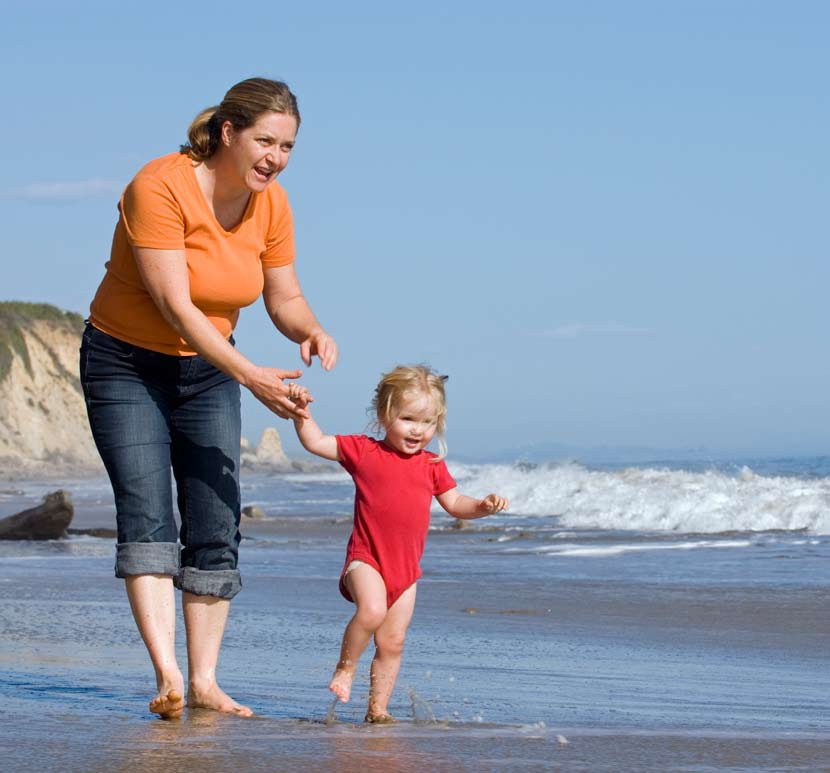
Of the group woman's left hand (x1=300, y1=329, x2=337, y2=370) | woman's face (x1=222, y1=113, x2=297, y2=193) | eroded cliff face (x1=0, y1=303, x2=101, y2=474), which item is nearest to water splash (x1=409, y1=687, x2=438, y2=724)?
woman's left hand (x1=300, y1=329, x2=337, y2=370)

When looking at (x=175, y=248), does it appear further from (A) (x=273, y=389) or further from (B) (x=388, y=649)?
(B) (x=388, y=649)

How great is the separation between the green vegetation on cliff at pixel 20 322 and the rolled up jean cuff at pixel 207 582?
165ft

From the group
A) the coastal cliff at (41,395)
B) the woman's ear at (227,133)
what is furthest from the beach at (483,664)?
the coastal cliff at (41,395)

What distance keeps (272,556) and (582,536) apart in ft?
11.6

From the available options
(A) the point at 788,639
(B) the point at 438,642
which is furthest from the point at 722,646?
(B) the point at 438,642

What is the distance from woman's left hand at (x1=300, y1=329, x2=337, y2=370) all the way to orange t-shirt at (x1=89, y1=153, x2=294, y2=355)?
258 millimetres

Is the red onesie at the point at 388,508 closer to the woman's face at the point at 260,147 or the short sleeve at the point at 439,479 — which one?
→ the short sleeve at the point at 439,479

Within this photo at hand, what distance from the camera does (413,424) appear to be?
4.34 m

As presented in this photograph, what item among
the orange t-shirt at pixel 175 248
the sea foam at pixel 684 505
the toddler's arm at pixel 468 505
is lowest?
the sea foam at pixel 684 505

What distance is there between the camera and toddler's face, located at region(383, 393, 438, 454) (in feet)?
14.2

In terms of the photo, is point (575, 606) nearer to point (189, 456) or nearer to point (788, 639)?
point (788, 639)

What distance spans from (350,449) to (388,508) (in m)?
0.22

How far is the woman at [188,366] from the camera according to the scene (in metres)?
3.94

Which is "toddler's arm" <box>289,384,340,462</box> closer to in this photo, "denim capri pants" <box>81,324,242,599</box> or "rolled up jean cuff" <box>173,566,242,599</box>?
"denim capri pants" <box>81,324,242,599</box>
